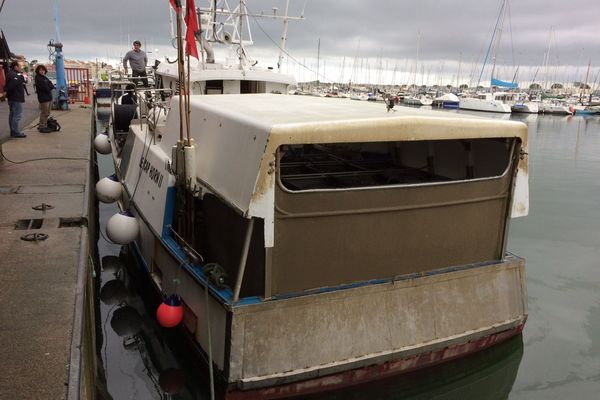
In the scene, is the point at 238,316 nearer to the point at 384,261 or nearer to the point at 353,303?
the point at 353,303

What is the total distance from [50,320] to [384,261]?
302 cm

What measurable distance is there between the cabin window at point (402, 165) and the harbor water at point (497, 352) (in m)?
2.22

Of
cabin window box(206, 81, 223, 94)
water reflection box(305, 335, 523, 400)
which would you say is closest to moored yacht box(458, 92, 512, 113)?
cabin window box(206, 81, 223, 94)

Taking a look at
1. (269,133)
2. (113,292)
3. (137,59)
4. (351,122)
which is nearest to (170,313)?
(269,133)

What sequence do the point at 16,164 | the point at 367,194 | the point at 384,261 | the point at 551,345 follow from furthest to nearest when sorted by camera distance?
the point at 16,164 < the point at 551,345 < the point at 384,261 < the point at 367,194

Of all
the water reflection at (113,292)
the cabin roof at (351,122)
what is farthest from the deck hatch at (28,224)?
the cabin roof at (351,122)

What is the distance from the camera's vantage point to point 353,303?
189 inches

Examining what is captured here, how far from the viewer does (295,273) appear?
462 centimetres

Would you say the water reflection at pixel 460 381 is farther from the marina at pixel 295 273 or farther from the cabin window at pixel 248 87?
the cabin window at pixel 248 87

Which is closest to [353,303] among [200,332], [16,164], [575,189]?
[200,332]

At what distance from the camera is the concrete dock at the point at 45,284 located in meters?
3.15

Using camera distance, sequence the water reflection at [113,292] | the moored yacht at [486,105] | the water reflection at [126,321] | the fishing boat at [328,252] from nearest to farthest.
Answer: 1. the fishing boat at [328,252]
2. the water reflection at [126,321]
3. the water reflection at [113,292]
4. the moored yacht at [486,105]

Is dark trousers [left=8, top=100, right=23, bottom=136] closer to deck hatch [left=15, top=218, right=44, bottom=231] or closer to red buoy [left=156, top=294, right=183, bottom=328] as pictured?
deck hatch [left=15, top=218, right=44, bottom=231]

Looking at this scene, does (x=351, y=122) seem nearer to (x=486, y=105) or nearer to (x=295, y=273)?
(x=295, y=273)
